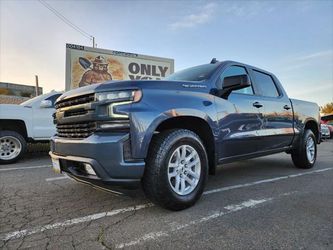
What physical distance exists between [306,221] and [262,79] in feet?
9.55

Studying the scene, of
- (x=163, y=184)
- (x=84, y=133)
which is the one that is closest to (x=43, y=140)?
(x=84, y=133)

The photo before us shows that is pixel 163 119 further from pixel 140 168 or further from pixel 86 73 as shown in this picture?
pixel 86 73

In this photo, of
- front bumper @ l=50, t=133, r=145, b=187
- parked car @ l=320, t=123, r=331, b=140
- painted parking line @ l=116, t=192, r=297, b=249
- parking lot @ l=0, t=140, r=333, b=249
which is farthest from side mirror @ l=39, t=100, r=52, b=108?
parked car @ l=320, t=123, r=331, b=140

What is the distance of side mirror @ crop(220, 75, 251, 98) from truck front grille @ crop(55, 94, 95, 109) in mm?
1750

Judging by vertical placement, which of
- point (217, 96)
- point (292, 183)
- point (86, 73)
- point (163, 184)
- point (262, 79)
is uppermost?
point (86, 73)

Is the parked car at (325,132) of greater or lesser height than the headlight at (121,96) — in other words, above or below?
below

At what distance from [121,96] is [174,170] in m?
0.99

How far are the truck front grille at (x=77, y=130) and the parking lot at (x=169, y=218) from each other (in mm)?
764

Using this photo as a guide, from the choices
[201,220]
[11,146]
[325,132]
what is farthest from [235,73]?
[325,132]

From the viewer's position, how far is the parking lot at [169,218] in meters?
2.50

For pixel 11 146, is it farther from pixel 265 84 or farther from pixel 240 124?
pixel 265 84

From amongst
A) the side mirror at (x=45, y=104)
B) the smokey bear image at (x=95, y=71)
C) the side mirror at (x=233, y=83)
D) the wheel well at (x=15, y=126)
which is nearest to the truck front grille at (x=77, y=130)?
the side mirror at (x=233, y=83)

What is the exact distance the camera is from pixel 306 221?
119 inches

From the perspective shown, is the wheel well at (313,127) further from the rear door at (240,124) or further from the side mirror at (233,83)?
the side mirror at (233,83)
